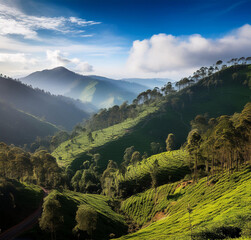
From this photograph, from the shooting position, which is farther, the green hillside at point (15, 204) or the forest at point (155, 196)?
the green hillside at point (15, 204)

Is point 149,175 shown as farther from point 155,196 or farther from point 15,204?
point 15,204

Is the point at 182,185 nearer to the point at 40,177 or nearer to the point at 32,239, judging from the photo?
the point at 32,239

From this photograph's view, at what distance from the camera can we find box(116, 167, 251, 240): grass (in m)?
33.7

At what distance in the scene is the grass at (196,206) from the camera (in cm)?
3366

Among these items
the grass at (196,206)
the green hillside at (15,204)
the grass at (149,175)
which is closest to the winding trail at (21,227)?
the green hillside at (15,204)

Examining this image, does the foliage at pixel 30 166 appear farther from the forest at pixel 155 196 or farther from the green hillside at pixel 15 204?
the green hillside at pixel 15 204

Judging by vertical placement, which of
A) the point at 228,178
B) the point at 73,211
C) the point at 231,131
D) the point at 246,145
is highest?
the point at 231,131

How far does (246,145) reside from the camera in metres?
66.8

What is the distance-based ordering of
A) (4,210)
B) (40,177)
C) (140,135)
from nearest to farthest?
(4,210)
(40,177)
(140,135)

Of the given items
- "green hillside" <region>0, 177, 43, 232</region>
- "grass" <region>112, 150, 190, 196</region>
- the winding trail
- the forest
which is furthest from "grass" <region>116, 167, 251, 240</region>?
"green hillside" <region>0, 177, 43, 232</region>

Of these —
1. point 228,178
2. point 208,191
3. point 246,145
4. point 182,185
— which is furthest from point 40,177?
point 246,145

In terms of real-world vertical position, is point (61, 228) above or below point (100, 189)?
above

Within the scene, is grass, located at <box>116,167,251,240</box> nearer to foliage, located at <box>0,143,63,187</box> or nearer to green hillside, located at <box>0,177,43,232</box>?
green hillside, located at <box>0,177,43,232</box>

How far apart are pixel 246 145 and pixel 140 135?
5046 inches
